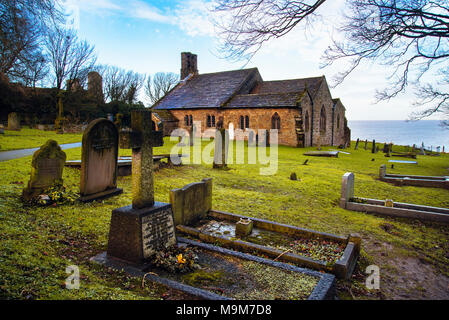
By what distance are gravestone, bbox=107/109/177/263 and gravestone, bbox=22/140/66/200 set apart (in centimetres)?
335

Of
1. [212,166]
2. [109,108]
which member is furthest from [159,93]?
[212,166]

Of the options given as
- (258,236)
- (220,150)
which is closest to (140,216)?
(258,236)

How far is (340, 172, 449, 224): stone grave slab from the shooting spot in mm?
7520

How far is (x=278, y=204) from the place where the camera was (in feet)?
28.6

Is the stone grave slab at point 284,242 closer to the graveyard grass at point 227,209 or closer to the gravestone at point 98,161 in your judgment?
the graveyard grass at point 227,209

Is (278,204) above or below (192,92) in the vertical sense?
below

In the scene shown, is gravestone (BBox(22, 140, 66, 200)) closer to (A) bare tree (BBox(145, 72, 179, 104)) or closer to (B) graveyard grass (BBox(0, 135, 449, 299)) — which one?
(B) graveyard grass (BBox(0, 135, 449, 299))

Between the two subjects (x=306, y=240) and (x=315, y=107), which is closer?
(x=306, y=240)

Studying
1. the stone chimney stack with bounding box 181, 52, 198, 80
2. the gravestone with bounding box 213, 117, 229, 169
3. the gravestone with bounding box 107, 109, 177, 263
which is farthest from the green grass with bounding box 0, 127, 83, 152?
the stone chimney stack with bounding box 181, 52, 198, 80

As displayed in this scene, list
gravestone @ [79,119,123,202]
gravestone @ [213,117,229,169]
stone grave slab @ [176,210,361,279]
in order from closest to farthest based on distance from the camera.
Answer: stone grave slab @ [176,210,361,279] → gravestone @ [79,119,123,202] → gravestone @ [213,117,229,169]

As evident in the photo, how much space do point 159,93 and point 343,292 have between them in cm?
5784

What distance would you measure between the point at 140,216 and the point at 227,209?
149 inches

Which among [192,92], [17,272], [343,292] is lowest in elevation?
[343,292]
